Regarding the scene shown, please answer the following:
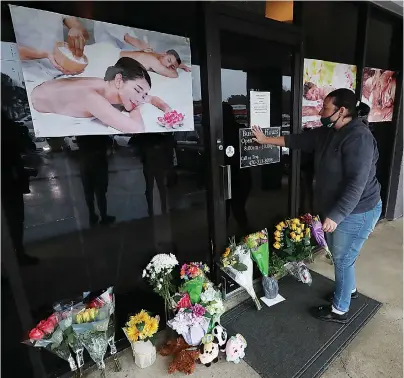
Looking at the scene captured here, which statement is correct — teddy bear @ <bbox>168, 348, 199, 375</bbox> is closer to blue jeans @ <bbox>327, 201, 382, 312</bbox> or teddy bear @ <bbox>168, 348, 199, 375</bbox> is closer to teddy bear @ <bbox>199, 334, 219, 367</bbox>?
teddy bear @ <bbox>199, 334, 219, 367</bbox>

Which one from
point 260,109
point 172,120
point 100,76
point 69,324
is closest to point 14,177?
point 100,76

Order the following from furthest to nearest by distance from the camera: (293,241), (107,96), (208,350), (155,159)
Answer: (293,241)
(155,159)
(208,350)
(107,96)

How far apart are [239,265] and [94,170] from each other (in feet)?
3.86

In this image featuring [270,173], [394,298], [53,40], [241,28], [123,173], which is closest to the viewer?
[53,40]

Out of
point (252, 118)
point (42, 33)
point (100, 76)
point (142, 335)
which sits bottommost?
point (142, 335)

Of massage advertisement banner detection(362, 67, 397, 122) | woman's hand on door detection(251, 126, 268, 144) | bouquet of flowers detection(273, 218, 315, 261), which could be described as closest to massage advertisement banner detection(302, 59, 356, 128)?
massage advertisement banner detection(362, 67, 397, 122)

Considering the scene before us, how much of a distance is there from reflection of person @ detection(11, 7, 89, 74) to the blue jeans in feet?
6.07

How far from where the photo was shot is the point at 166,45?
63.2 inches

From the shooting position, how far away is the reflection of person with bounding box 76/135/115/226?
56.9 inches

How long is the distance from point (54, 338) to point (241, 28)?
7.29ft

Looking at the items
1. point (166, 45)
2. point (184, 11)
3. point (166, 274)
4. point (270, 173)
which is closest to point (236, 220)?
point (270, 173)

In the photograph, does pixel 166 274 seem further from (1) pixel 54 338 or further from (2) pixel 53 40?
(2) pixel 53 40

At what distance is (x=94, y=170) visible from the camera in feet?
4.88

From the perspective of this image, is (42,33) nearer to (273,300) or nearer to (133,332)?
(133,332)
